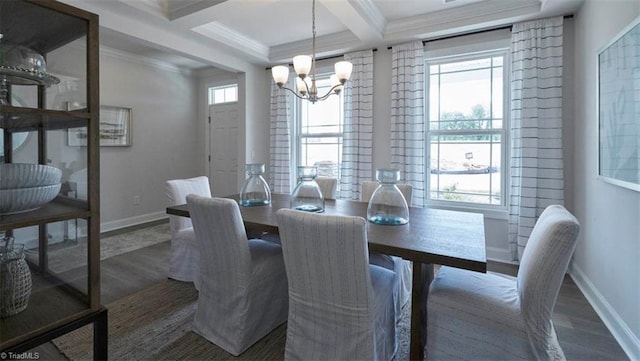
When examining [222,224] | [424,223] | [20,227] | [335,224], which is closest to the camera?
[20,227]

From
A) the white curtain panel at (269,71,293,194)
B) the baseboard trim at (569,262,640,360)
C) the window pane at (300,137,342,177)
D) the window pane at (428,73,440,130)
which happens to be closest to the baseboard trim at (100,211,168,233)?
the white curtain panel at (269,71,293,194)

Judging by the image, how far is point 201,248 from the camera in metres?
1.91

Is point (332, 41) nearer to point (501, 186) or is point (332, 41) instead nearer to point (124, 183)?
point (501, 186)

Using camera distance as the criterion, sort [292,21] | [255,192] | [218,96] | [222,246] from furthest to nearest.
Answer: [218,96] < [292,21] < [255,192] < [222,246]

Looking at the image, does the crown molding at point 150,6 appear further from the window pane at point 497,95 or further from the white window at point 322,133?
the window pane at point 497,95

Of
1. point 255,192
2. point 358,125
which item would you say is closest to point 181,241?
point 255,192

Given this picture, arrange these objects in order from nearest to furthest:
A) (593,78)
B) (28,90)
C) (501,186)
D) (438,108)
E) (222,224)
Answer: (28,90), (222,224), (593,78), (501,186), (438,108)

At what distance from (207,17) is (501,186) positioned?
3565 mm

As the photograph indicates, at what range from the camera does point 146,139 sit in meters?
4.92

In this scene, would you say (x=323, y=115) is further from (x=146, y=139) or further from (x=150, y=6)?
(x=146, y=139)

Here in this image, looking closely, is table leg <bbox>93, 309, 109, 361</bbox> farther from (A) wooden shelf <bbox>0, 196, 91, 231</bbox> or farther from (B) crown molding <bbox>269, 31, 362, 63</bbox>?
(B) crown molding <bbox>269, 31, 362, 63</bbox>

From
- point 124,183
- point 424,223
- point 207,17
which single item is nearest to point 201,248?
point 424,223

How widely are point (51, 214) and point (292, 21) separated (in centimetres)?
318

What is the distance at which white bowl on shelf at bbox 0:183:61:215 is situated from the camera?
3.10ft
